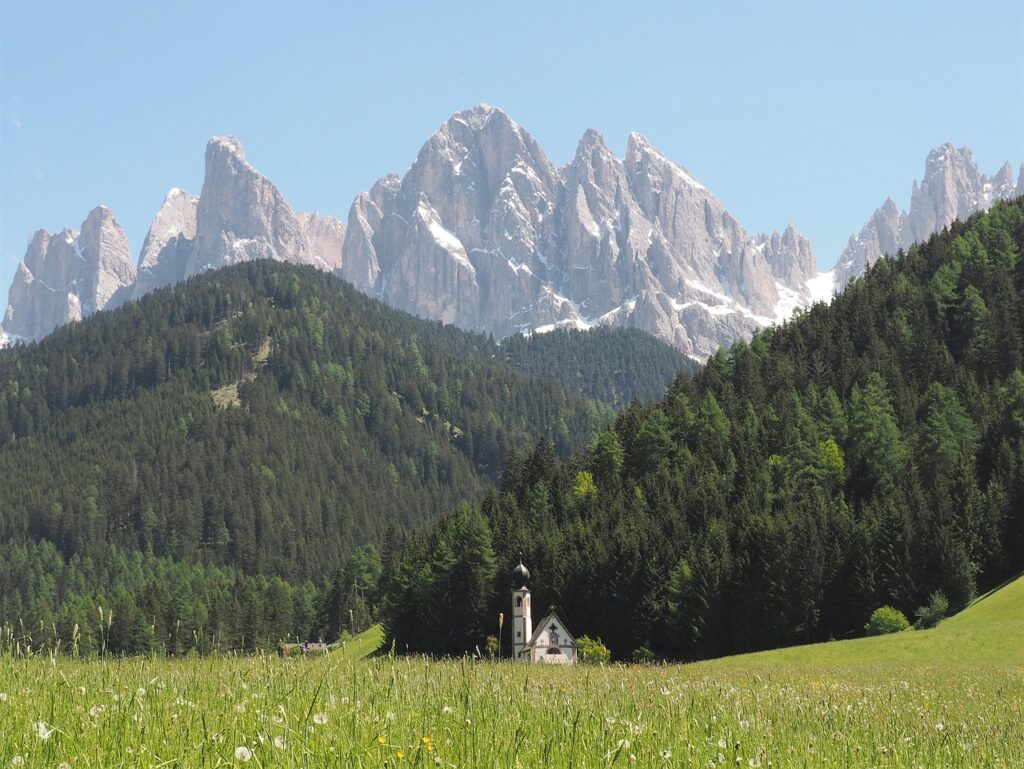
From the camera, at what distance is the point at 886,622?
221 ft

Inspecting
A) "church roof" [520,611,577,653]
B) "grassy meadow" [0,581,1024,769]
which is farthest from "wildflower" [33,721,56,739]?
"church roof" [520,611,577,653]

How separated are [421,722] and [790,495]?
84832 millimetres

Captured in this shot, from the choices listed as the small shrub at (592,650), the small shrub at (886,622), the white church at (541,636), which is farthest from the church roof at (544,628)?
the small shrub at (886,622)

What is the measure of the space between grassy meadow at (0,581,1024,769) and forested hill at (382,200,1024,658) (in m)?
62.7

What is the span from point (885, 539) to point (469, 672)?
69346 millimetres

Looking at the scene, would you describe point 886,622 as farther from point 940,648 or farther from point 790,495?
point 790,495

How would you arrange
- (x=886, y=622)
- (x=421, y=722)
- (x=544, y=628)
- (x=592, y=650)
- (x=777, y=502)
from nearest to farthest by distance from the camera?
1. (x=421, y=722)
2. (x=886, y=622)
3. (x=592, y=650)
4. (x=544, y=628)
5. (x=777, y=502)

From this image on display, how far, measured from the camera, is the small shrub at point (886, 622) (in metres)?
67.2

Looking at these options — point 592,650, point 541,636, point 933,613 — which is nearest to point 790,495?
point 933,613

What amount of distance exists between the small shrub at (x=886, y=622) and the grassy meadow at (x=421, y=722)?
54.6 m

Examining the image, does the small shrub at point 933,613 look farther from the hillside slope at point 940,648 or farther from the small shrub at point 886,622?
the hillside slope at point 940,648

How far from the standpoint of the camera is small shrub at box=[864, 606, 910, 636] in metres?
67.2

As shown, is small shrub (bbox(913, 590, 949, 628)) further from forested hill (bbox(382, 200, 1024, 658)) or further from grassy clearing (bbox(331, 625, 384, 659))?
grassy clearing (bbox(331, 625, 384, 659))

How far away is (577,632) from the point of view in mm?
86000
